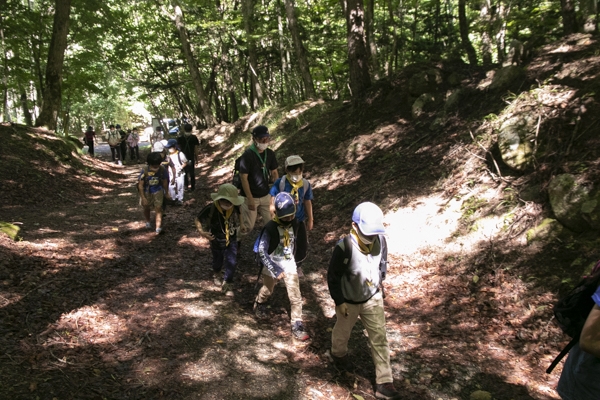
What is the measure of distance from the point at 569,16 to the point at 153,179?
1078 cm

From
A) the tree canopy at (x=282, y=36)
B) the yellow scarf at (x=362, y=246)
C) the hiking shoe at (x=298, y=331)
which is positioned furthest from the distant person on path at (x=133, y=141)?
the yellow scarf at (x=362, y=246)

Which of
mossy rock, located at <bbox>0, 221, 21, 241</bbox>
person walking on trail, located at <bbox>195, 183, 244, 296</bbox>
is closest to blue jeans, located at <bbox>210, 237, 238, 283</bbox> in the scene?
person walking on trail, located at <bbox>195, 183, 244, 296</bbox>

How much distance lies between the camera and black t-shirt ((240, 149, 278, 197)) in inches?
247

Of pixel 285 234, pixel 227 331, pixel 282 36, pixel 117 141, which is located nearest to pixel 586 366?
pixel 285 234

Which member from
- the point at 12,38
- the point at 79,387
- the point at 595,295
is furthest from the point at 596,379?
the point at 12,38

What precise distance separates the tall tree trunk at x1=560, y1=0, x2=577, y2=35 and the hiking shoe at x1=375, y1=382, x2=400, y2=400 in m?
10.3

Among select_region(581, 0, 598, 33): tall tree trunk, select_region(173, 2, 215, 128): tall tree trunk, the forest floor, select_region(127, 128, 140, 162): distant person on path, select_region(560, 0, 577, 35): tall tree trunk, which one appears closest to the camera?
the forest floor

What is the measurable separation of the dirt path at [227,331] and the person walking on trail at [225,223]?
457mm

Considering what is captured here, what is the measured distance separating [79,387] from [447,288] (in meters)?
4.67

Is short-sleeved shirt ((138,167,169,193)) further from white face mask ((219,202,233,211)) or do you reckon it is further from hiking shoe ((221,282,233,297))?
hiking shoe ((221,282,233,297))

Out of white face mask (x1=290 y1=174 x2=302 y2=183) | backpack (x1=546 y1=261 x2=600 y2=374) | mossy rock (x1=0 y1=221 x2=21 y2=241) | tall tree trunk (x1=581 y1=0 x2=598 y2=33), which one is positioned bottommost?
backpack (x1=546 y1=261 x2=600 y2=374)

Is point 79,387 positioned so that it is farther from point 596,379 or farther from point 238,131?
point 238,131

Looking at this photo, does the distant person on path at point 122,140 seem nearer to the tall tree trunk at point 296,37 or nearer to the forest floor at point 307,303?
the tall tree trunk at point 296,37

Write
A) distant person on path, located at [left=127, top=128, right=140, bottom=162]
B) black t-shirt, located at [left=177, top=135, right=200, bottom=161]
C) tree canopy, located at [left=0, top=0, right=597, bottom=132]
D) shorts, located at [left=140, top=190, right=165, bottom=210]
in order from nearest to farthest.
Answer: shorts, located at [left=140, top=190, right=165, bottom=210], black t-shirt, located at [left=177, top=135, right=200, bottom=161], tree canopy, located at [left=0, top=0, right=597, bottom=132], distant person on path, located at [left=127, top=128, right=140, bottom=162]
